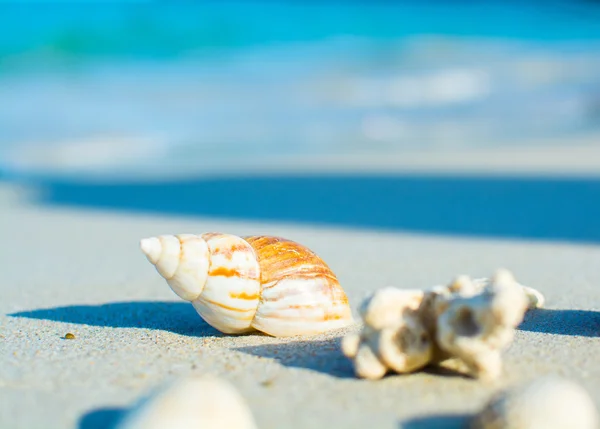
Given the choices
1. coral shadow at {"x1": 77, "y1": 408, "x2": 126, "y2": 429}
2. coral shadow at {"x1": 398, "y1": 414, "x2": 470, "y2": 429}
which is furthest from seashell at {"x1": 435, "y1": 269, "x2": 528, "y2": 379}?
coral shadow at {"x1": 77, "y1": 408, "x2": 126, "y2": 429}

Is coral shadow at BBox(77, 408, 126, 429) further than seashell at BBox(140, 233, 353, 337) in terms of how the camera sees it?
No

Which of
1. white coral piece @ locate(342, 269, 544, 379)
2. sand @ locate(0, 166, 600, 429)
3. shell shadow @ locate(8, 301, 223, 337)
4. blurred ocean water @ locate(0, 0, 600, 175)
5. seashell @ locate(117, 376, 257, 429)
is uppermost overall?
blurred ocean water @ locate(0, 0, 600, 175)

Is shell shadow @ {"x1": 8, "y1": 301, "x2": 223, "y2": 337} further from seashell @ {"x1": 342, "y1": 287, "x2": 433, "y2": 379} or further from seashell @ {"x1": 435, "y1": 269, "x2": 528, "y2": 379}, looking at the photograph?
seashell @ {"x1": 435, "y1": 269, "x2": 528, "y2": 379}

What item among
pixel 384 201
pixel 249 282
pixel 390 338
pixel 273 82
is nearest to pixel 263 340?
pixel 249 282

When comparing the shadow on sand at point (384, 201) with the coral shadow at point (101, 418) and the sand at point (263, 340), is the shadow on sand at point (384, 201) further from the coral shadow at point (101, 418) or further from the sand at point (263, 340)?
the coral shadow at point (101, 418)

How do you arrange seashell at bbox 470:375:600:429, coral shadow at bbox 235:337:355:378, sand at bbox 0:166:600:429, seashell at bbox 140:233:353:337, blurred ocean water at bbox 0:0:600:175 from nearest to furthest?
seashell at bbox 470:375:600:429, sand at bbox 0:166:600:429, coral shadow at bbox 235:337:355:378, seashell at bbox 140:233:353:337, blurred ocean water at bbox 0:0:600:175

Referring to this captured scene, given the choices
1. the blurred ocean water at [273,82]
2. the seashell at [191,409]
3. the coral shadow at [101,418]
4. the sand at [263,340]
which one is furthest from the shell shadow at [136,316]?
the blurred ocean water at [273,82]

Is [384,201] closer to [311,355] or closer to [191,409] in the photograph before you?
[311,355]
